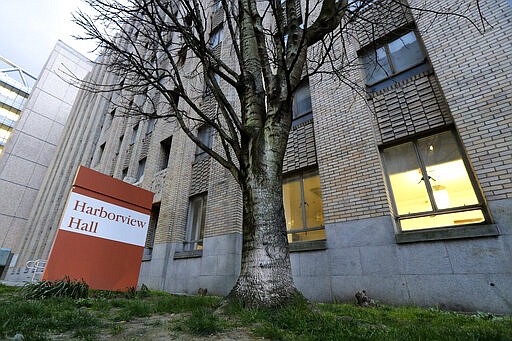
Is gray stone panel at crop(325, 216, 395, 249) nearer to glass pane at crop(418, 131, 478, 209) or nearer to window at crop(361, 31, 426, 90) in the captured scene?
glass pane at crop(418, 131, 478, 209)

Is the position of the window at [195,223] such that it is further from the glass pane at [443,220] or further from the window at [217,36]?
the window at [217,36]

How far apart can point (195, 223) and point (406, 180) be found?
7854mm

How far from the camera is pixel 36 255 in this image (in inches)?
771

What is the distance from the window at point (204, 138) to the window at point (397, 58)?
7065 millimetres

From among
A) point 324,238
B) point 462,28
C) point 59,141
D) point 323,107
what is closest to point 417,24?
point 462,28

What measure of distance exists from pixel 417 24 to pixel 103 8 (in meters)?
7.73

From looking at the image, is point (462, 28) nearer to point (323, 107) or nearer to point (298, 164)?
point (323, 107)

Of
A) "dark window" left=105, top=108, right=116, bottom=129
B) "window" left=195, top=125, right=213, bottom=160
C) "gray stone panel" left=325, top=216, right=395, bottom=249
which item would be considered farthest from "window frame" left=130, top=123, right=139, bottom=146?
"gray stone panel" left=325, top=216, right=395, bottom=249

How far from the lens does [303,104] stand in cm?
888

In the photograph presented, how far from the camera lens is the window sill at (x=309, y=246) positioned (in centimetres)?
629

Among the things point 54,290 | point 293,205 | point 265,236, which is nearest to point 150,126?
point 293,205

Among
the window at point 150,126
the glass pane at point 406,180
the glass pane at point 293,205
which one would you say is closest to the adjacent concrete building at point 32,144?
the window at point 150,126

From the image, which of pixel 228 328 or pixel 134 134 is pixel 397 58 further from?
pixel 134 134

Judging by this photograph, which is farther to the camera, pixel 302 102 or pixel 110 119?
pixel 110 119
